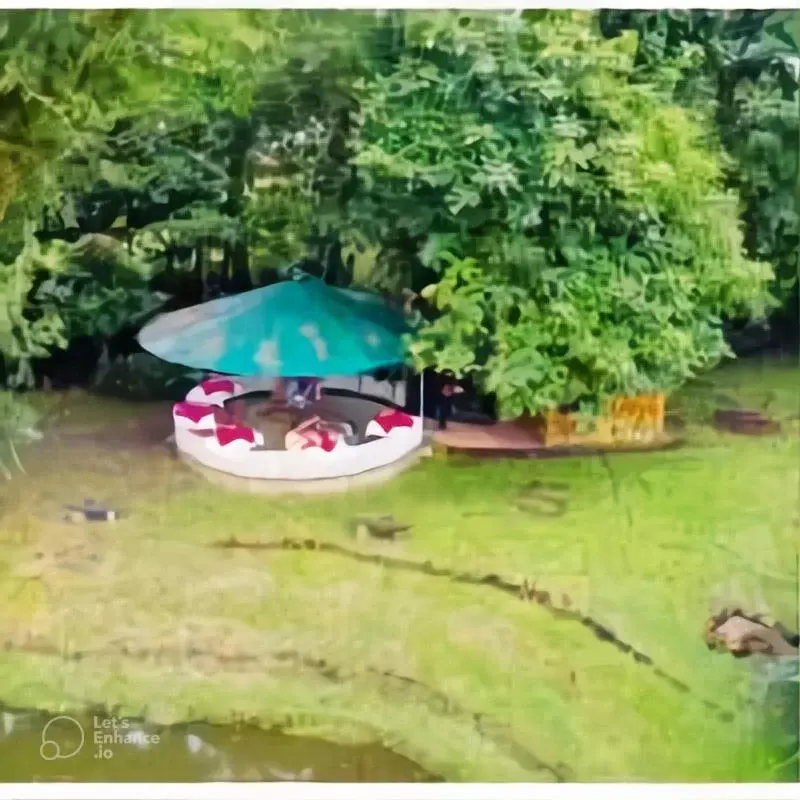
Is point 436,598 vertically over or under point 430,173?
under

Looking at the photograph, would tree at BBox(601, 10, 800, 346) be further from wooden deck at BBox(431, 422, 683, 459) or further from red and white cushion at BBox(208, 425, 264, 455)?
red and white cushion at BBox(208, 425, 264, 455)

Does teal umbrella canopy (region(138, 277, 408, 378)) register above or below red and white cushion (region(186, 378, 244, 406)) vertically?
above

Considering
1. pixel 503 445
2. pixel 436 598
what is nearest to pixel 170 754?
pixel 436 598

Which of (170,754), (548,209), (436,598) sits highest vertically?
(548,209)

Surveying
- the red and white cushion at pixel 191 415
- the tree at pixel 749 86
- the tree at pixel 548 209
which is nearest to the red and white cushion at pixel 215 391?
the red and white cushion at pixel 191 415

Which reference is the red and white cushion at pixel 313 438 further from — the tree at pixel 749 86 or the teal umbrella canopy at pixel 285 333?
the tree at pixel 749 86

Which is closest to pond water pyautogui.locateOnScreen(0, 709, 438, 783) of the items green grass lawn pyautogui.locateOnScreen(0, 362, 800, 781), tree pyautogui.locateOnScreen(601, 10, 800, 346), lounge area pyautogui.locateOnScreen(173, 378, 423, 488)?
green grass lawn pyautogui.locateOnScreen(0, 362, 800, 781)

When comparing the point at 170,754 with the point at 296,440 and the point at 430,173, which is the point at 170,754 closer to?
the point at 296,440
